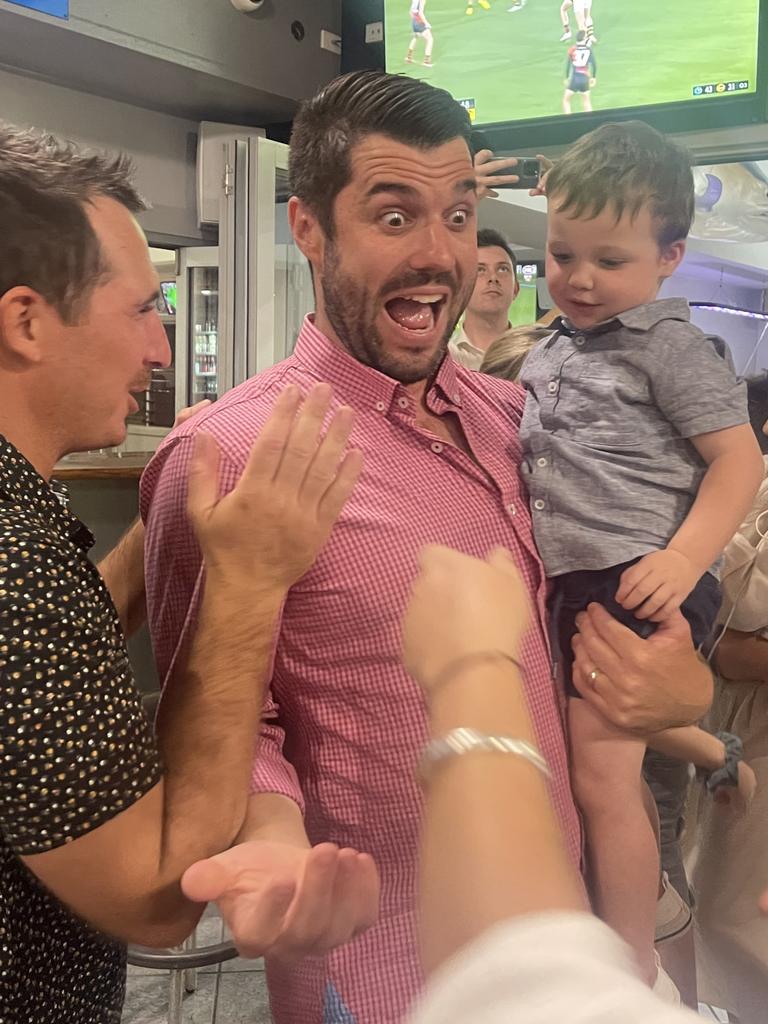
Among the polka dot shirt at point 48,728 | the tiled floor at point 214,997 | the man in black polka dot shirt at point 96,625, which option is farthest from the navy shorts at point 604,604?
the tiled floor at point 214,997

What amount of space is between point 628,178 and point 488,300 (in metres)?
0.76

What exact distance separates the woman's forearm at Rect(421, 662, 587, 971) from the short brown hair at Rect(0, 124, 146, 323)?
0.44m

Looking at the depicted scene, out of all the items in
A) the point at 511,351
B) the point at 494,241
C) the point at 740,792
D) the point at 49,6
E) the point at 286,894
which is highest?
the point at 49,6

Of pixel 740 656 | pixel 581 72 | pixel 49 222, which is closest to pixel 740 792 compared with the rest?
pixel 740 656

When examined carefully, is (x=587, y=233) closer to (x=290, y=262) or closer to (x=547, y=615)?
(x=547, y=615)

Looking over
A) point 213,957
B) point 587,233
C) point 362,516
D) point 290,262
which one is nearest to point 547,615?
point 362,516

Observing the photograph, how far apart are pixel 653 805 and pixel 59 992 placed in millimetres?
580

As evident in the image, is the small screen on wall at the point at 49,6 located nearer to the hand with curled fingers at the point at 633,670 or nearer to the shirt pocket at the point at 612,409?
the shirt pocket at the point at 612,409

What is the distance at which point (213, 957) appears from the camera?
168 centimetres

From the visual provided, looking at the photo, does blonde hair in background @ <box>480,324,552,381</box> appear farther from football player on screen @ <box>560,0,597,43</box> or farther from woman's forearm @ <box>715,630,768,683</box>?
football player on screen @ <box>560,0,597,43</box>

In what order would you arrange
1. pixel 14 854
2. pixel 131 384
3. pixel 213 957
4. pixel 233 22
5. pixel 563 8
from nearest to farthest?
pixel 14 854 < pixel 131 384 < pixel 563 8 < pixel 213 957 < pixel 233 22

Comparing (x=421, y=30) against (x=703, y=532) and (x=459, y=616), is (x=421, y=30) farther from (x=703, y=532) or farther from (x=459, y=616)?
(x=459, y=616)

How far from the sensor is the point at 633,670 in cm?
89

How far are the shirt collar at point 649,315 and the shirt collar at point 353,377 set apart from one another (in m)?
0.15
